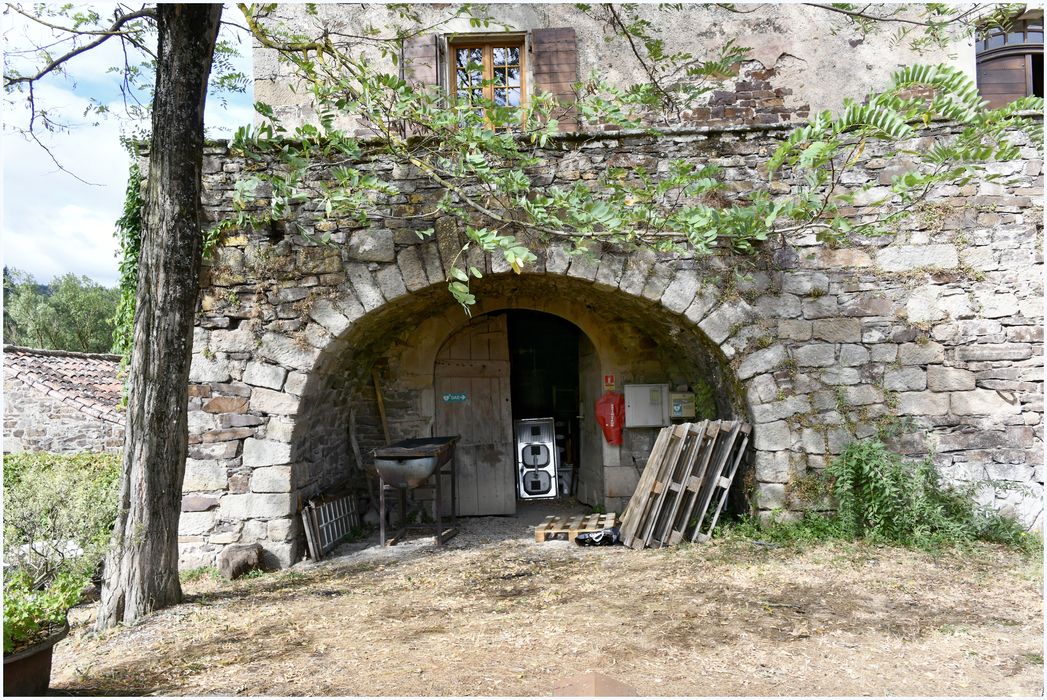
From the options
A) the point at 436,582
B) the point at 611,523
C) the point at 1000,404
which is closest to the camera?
the point at 436,582

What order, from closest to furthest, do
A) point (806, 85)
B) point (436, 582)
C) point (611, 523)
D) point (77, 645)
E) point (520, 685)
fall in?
1. point (520, 685)
2. point (77, 645)
3. point (436, 582)
4. point (611, 523)
5. point (806, 85)

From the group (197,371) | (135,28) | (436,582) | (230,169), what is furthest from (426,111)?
(436,582)

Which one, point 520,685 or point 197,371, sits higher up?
point 197,371

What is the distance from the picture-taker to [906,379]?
15.7 ft

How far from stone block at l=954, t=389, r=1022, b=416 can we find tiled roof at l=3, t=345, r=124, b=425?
35.9ft

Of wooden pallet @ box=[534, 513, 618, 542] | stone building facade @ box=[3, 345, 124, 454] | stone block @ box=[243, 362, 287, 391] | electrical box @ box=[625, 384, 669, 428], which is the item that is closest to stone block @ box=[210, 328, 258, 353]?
stone block @ box=[243, 362, 287, 391]

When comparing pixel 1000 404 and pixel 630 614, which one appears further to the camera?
pixel 1000 404

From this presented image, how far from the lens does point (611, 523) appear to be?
545 centimetres

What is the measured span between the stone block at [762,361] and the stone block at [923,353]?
2.86 ft

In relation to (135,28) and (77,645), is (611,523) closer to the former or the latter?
(77,645)

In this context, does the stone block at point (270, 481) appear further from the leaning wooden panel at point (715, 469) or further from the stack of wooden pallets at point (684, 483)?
the leaning wooden panel at point (715, 469)

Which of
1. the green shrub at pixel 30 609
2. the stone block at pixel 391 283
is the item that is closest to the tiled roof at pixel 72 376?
the stone block at pixel 391 283

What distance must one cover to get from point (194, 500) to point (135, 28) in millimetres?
3291

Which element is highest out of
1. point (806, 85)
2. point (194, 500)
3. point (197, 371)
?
point (806, 85)
